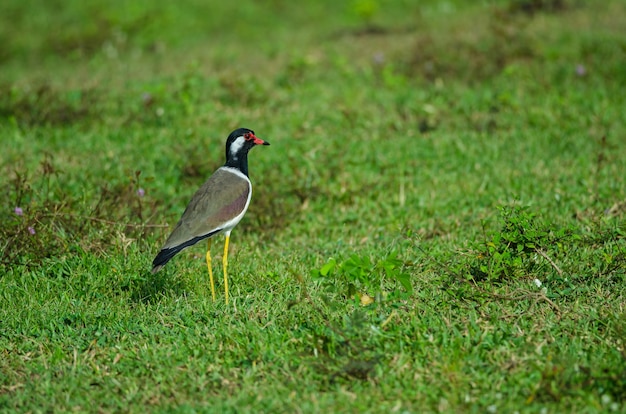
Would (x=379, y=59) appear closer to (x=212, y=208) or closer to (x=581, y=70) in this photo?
(x=581, y=70)

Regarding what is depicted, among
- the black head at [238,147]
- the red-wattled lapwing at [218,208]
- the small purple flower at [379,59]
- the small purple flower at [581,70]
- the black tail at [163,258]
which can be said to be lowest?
the small purple flower at [581,70]

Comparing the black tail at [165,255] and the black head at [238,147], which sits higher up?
the black head at [238,147]

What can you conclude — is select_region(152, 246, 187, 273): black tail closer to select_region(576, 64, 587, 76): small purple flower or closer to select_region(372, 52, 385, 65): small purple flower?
select_region(372, 52, 385, 65): small purple flower

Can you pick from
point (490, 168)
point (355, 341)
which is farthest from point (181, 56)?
point (355, 341)

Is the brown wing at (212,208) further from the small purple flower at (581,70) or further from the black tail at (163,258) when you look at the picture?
the small purple flower at (581,70)

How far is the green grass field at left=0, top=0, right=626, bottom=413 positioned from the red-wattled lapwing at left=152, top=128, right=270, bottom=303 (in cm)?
33

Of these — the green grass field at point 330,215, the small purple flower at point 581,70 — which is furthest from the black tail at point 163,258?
the small purple flower at point 581,70

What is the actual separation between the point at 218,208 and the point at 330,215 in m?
1.68

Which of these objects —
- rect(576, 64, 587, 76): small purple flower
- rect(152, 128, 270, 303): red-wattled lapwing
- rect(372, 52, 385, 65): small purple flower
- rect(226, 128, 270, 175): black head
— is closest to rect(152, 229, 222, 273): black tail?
rect(152, 128, 270, 303): red-wattled lapwing

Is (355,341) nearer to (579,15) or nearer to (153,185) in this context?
(153,185)

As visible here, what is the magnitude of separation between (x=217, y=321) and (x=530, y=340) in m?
1.69

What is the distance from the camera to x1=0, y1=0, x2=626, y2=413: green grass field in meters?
4.00

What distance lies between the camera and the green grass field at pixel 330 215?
13.1 ft

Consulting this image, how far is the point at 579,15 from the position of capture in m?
11.1
